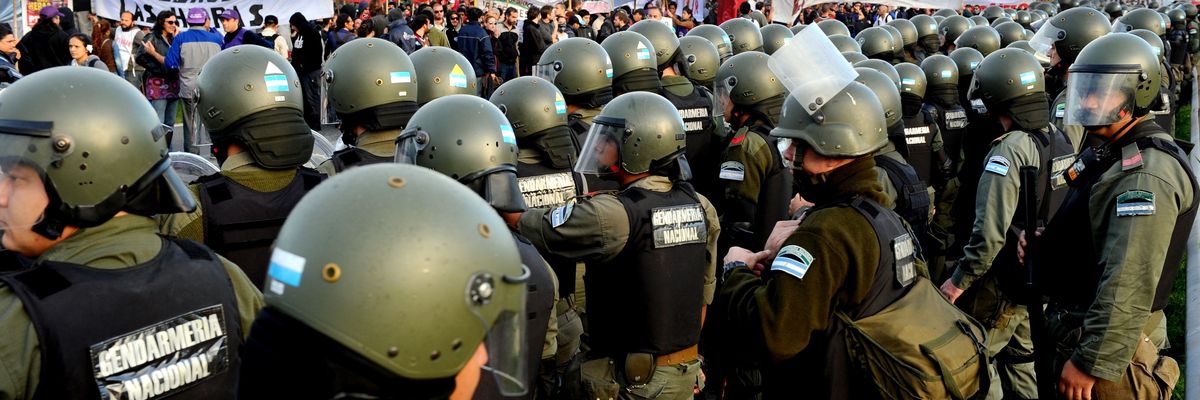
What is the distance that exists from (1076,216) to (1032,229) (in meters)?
0.45

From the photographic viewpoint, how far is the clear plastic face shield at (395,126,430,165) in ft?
13.2

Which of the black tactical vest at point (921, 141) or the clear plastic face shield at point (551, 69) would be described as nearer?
the clear plastic face shield at point (551, 69)

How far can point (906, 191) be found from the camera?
19.0ft

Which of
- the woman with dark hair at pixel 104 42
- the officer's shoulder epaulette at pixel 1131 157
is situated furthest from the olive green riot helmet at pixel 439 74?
the woman with dark hair at pixel 104 42

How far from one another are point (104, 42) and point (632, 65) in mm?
9477

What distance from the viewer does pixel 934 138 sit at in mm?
8047

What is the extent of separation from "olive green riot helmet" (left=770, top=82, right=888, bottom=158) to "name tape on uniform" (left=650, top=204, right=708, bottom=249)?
0.62 m

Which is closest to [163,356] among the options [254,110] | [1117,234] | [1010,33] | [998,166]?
[254,110]

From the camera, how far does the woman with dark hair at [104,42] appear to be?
13641 millimetres

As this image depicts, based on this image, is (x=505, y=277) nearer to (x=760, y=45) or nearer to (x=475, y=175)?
(x=475, y=175)

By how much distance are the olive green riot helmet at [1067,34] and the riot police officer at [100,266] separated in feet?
27.2

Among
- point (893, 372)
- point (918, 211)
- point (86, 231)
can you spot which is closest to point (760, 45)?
point (918, 211)

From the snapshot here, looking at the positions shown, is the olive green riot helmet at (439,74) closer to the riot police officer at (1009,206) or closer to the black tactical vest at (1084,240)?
the riot police officer at (1009,206)

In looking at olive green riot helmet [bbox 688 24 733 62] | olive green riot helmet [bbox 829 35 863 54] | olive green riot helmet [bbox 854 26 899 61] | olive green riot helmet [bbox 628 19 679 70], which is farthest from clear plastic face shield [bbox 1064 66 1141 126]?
olive green riot helmet [bbox 854 26 899 61]
